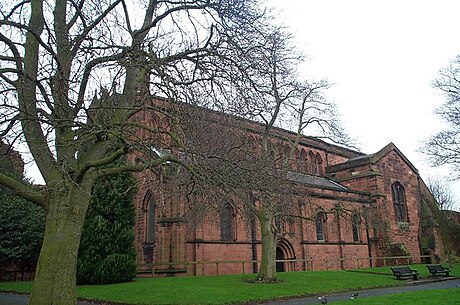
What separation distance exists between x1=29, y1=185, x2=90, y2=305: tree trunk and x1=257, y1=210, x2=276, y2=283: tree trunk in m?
11.3

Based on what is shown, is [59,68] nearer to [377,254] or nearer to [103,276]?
[103,276]

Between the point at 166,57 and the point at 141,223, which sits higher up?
the point at 166,57

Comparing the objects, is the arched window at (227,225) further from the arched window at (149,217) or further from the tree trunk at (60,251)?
→ the tree trunk at (60,251)

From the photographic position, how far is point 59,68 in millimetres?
9500

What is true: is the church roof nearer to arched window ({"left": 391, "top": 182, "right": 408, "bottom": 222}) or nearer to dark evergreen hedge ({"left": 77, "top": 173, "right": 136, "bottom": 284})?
arched window ({"left": 391, "top": 182, "right": 408, "bottom": 222})

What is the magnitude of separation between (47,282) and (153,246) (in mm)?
14428

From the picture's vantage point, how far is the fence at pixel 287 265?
21875 millimetres

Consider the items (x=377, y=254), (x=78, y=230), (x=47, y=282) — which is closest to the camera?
(x=47, y=282)

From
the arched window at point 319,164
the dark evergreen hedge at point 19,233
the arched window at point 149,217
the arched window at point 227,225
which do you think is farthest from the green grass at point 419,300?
the arched window at point 319,164

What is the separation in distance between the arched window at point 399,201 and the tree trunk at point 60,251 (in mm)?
34105

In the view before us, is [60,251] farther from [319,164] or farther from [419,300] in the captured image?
[319,164]

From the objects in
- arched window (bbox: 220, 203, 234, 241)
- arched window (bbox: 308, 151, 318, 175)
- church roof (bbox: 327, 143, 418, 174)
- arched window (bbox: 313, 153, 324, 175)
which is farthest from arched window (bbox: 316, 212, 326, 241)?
arched window (bbox: 313, 153, 324, 175)

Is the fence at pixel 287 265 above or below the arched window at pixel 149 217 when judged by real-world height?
below

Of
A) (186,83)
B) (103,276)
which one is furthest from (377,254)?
(186,83)
